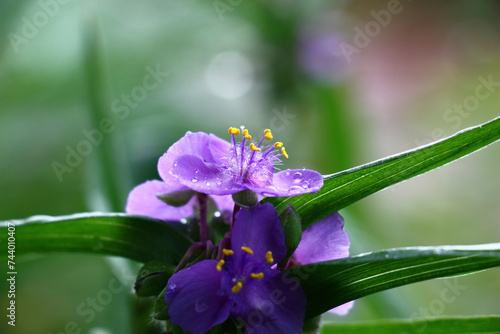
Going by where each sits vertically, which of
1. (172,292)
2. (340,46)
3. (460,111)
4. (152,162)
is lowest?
(460,111)

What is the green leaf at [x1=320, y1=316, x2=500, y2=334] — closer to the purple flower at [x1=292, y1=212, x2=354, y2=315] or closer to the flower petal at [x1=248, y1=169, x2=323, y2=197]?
the purple flower at [x1=292, y1=212, x2=354, y2=315]

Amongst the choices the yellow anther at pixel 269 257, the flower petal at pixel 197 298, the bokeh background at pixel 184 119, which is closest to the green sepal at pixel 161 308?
the flower petal at pixel 197 298

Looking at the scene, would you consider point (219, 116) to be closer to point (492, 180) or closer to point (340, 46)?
point (340, 46)

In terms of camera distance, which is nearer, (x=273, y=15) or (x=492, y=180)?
(x=273, y=15)

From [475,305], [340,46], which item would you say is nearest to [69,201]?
[340,46]

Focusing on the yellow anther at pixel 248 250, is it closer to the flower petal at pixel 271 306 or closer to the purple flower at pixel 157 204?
the flower petal at pixel 271 306

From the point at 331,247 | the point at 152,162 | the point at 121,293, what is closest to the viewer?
the point at 331,247

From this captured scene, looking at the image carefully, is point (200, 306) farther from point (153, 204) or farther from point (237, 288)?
point (153, 204)

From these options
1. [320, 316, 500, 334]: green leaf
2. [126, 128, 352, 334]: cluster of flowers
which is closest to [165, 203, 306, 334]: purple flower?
[126, 128, 352, 334]: cluster of flowers
